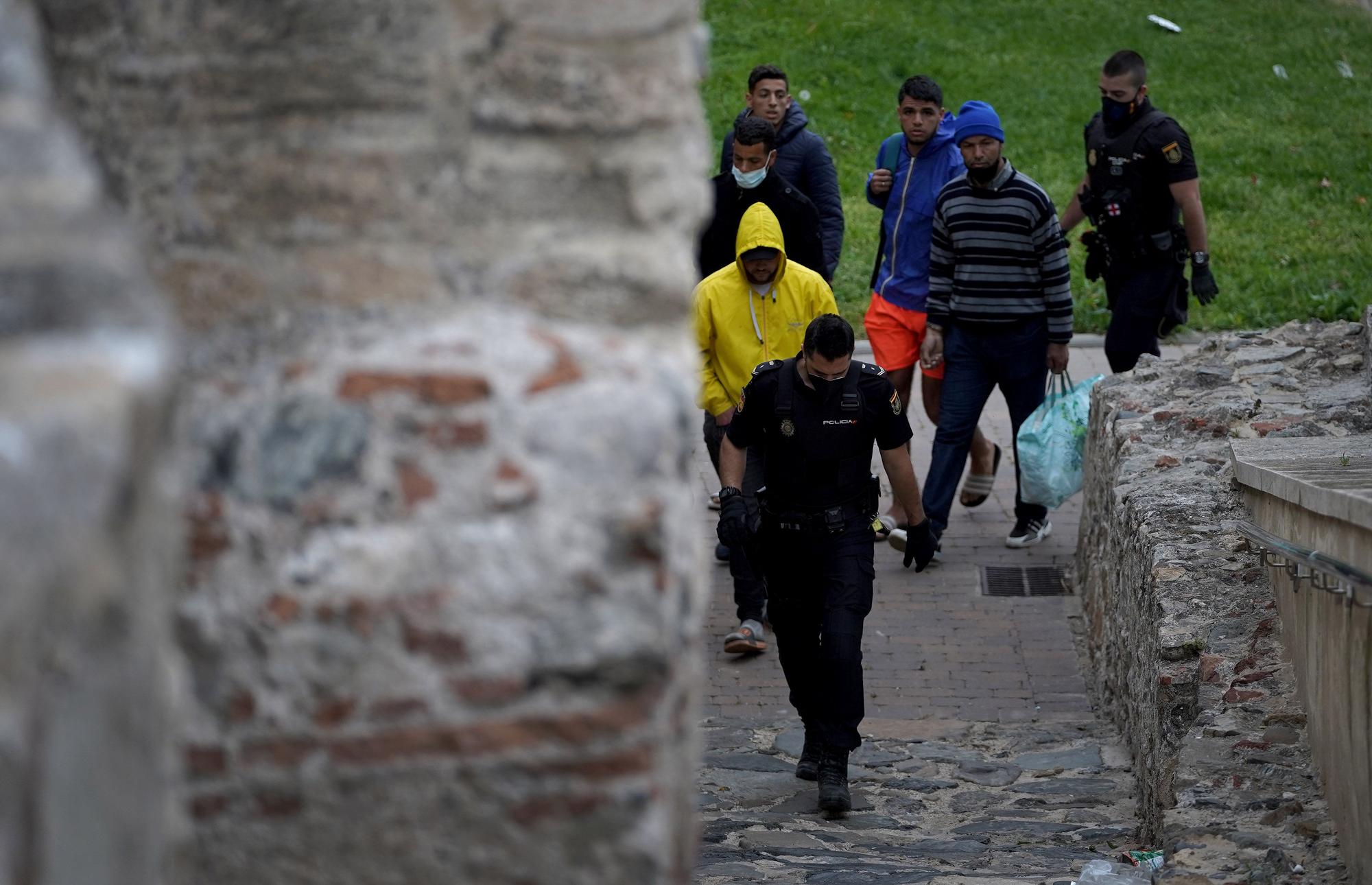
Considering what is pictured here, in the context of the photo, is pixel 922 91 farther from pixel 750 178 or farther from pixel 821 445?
pixel 821 445

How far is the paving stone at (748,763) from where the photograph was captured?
252 inches

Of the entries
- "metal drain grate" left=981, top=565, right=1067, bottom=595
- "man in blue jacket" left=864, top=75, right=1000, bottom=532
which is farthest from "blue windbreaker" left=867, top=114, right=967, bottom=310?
"metal drain grate" left=981, top=565, right=1067, bottom=595

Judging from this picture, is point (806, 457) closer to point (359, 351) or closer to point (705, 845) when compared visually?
point (705, 845)

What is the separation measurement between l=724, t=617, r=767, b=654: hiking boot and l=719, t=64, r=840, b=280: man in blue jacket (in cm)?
195

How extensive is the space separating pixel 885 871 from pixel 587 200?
3.38m

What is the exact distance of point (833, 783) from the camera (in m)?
5.95

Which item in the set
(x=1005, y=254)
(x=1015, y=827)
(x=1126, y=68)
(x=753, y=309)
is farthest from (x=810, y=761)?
(x=1126, y=68)

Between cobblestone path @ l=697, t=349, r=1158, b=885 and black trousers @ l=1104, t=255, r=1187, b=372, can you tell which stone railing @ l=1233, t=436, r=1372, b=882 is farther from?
black trousers @ l=1104, t=255, r=1187, b=372

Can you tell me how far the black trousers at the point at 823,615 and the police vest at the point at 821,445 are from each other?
5.3 inches

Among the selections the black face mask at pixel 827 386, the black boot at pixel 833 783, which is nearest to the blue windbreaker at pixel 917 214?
the black face mask at pixel 827 386

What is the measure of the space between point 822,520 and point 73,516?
4.52 metres

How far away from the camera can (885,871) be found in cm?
504

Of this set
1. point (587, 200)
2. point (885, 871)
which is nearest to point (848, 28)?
point (885, 871)

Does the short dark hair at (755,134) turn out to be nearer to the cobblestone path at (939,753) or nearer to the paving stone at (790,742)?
the cobblestone path at (939,753)
